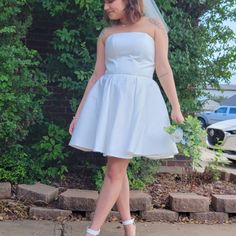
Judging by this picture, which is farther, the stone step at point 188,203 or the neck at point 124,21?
the stone step at point 188,203

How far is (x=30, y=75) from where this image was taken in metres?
4.22

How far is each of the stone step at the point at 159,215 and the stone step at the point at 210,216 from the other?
180mm

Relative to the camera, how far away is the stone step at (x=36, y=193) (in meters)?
3.99

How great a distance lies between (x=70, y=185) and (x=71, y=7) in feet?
5.56

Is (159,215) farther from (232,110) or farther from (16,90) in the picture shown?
(232,110)

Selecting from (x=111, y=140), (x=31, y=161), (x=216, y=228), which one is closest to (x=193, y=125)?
(x=111, y=140)

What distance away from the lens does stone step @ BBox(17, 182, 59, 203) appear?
3.99 meters

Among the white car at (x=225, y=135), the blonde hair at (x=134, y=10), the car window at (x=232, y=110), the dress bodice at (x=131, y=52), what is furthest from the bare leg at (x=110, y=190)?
the car window at (x=232, y=110)

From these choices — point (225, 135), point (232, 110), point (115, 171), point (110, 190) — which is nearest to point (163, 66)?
point (115, 171)

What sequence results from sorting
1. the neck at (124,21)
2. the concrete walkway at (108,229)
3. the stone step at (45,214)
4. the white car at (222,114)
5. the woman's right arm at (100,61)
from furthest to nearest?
the white car at (222,114), the stone step at (45,214), the concrete walkway at (108,229), the woman's right arm at (100,61), the neck at (124,21)

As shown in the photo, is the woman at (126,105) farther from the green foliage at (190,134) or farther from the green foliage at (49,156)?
the green foliage at (49,156)

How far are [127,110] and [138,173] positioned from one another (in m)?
1.58

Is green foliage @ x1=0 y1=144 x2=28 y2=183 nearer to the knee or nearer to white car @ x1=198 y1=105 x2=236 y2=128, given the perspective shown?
the knee

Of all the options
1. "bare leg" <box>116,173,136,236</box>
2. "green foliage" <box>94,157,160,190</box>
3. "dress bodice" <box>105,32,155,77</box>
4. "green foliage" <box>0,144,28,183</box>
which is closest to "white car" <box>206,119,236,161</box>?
"green foliage" <box>94,157,160,190</box>
